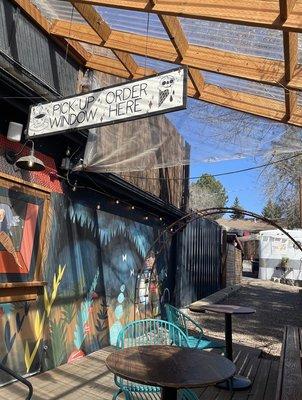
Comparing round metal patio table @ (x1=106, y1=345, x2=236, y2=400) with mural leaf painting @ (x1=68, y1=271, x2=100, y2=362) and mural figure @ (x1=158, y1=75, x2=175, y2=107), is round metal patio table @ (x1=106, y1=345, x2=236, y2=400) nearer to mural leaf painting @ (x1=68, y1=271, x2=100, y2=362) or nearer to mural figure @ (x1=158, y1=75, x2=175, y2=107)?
mural figure @ (x1=158, y1=75, x2=175, y2=107)

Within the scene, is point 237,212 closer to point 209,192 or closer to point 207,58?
point 207,58

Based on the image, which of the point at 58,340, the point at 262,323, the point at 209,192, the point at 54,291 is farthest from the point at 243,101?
the point at 209,192

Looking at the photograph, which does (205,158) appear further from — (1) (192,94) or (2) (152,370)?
(2) (152,370)

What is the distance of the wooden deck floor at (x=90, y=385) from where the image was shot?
13.5 ft

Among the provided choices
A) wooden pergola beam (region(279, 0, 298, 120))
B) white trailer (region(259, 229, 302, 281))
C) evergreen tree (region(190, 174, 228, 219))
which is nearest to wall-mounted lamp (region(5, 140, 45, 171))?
wooden pergola beam (region(279, 0, 298, 120))

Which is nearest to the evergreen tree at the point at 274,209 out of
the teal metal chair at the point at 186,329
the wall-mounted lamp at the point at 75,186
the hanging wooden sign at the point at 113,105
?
the teal metal chair at the point at 186,329

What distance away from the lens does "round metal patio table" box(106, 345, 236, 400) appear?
7.72 feet

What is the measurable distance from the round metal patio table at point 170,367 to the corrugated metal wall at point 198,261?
23.6 ft

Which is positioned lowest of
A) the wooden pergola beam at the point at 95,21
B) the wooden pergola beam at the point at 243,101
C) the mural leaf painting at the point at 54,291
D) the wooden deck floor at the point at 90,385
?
the wooden deck floor at the point at 90,385

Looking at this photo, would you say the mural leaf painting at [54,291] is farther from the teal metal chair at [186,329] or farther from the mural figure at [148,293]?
the mural figure at [148,293]

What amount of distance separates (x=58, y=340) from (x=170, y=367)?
9.10ft

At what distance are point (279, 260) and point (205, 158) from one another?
2059 cm

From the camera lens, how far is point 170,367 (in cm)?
264

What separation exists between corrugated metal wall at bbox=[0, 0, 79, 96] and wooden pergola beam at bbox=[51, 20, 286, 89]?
30.8 inches
